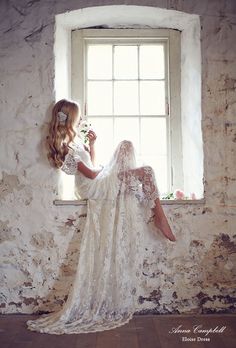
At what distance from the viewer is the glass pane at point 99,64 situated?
12.5 ft

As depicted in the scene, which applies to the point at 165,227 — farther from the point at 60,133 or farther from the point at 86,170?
the point at 60,133

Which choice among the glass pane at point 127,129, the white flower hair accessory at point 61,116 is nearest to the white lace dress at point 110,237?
the white flower hair accessory at point 61,116

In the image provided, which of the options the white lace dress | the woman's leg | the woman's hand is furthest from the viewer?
the woman's hand

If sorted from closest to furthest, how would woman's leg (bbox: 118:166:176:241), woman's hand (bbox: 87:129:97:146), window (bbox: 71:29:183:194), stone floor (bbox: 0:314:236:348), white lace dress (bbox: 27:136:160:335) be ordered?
stone floor (bbox: 0:314:236:348) < white lace dress (bbox: 27:136:160:335) < woman's leg (bbox: 118:166:176:241) < woman's hand (bbox: 87:129:97:146) < window (bbox: 71:29:183:194)

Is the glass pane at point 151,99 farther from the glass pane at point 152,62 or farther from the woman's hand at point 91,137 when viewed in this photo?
the woman's hand at point 91,137

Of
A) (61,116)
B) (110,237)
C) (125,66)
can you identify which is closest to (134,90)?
(125,66)

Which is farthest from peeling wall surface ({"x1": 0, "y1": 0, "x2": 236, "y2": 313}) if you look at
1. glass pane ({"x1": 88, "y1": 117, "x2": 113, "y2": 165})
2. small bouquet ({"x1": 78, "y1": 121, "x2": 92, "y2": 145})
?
glass pane ({"x1": 88, "y1": 117, "x2": 113, "y2": 165})

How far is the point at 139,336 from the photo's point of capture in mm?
2623

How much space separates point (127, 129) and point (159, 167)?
449mm

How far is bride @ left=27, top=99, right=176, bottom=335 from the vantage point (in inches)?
119

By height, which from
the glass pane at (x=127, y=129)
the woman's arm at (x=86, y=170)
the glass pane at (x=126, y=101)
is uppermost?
the glass pane at (x=126, y=101)

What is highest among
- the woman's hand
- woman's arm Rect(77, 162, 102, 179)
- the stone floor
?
the woman's hand

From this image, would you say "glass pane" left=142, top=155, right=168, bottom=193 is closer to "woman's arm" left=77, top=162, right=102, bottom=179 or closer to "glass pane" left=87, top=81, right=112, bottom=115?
"glass pane" left=87, top=81, right=112, bottom=115

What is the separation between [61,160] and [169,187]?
108 centimetres
